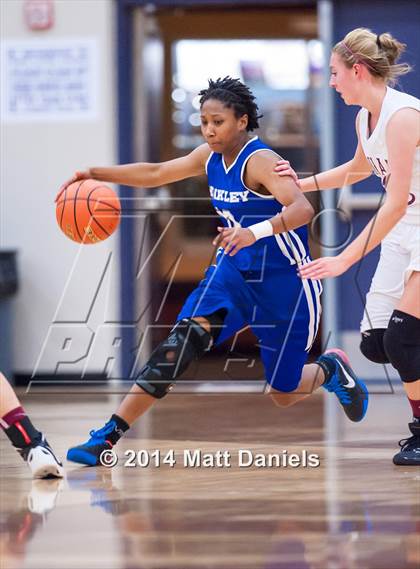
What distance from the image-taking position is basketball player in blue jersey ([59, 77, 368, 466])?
5191 mm

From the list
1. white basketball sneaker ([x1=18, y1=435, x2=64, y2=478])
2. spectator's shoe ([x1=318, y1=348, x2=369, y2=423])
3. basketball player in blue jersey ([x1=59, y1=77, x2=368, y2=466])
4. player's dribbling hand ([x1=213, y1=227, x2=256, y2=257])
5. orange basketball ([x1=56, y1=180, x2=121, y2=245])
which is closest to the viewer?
player's dribbling hand ([x1=213, y1=227, x2=256, y2=257])

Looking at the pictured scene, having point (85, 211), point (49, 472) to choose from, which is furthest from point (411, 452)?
point (85, 211)

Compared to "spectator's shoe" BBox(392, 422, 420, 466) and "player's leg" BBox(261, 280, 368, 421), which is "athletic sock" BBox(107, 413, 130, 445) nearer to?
"player's leg" BBox(261, 280, 368, 421)

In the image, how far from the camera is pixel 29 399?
7785 millimetres

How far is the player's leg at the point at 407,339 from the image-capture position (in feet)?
16.8

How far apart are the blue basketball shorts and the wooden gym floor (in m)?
0.53

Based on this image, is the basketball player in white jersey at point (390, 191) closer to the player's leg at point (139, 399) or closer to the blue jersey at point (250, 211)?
the blue jersey at point (250, 211)

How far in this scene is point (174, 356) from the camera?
5164 millimetres

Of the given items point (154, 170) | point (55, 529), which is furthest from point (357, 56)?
point (55, 529)

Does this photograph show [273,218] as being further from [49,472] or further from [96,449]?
[49,472]

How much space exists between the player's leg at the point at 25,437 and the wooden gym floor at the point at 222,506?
67 millimetres

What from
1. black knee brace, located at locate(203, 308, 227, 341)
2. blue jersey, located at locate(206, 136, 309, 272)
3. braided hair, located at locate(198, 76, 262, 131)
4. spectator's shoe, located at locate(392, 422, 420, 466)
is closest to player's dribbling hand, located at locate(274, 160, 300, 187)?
blue jersey, located at locate(206, 136, 309, 272)

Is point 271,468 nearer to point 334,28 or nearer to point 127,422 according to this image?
point 127,422

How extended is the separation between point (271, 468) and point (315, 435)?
3.22 ft
